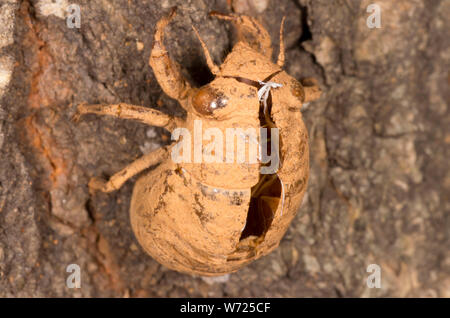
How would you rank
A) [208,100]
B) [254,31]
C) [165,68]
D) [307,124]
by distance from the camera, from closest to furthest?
[208,100] → [165,68] → [254,31] → [307,124]

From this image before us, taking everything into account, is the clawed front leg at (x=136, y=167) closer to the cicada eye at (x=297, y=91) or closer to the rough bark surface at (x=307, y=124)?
the rough bark surface at (x=307, y=124)

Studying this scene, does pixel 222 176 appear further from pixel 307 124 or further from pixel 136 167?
pixel 307 124

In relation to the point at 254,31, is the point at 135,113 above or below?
below

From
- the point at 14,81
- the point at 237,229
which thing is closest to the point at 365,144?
the point at 237,229

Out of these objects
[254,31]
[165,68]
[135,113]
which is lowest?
[135,113]

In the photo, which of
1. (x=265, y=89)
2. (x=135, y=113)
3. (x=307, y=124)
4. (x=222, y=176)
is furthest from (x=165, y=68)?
(x=307, y=124)

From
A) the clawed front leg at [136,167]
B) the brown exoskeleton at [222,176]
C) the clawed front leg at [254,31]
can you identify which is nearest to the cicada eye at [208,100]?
the brown exoskeleton at [222,176]

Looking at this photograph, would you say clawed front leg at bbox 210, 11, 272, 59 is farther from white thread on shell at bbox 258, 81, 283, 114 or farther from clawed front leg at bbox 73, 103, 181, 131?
clawed front leg at bbox 73, 103, 181, 131
